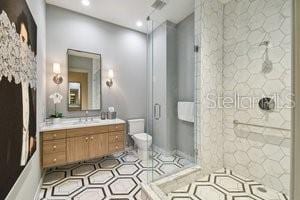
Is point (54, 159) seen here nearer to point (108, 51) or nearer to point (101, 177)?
point (101, 177)

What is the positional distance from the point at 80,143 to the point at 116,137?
0.59 metres

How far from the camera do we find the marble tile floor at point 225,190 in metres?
1.85

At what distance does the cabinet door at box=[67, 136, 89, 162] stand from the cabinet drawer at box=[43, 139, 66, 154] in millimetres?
79

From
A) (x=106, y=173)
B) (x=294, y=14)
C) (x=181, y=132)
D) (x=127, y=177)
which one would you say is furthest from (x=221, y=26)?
(x=106, y=173)

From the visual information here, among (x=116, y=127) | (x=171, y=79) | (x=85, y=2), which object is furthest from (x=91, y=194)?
(x=85, y=2)

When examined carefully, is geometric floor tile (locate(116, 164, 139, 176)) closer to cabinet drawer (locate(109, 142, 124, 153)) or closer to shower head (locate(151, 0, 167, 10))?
cabinet drawer (locate(109, 142, 124, 153))

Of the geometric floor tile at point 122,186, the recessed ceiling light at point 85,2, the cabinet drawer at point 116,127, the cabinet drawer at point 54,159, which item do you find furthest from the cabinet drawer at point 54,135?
the recessed ceiling light at point 85,2

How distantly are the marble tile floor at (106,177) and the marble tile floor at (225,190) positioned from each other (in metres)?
0.35

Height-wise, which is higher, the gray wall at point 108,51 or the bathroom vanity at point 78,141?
the gray wall at point 108,51

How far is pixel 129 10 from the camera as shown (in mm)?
2803

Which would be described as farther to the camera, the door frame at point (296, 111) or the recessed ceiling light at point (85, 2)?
the recessed ceiling light at point (85, 2)

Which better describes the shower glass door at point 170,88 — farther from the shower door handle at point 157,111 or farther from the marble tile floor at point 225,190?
the marble tile floor at point 225,190

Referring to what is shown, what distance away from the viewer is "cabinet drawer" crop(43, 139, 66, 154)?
216 centimetres

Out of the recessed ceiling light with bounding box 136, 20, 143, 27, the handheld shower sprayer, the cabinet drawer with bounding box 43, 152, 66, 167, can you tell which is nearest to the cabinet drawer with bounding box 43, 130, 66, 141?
the cabinet drawer with bounding box 43, 152, 66, 167
